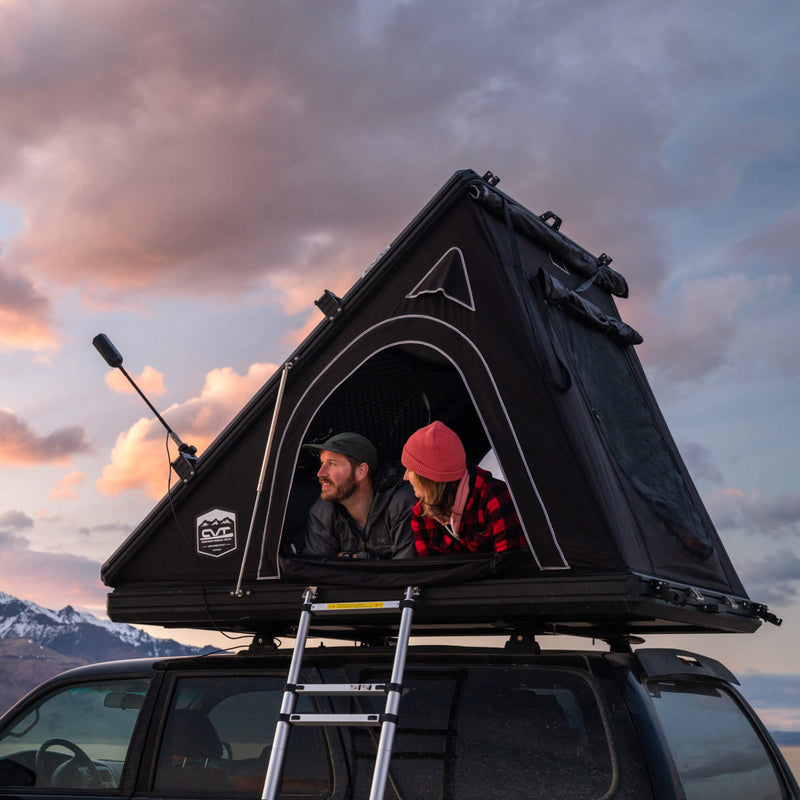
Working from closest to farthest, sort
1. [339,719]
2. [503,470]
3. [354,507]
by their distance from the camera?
[339,719], [503,470], [354,507]

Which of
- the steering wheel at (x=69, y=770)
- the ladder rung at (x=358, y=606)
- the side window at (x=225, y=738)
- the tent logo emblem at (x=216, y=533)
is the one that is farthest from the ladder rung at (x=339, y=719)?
the tent logo emblem at (x=216, y=533)

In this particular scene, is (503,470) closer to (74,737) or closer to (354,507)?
(354,507)

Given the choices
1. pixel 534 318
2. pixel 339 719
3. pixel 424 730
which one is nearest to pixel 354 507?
pixel 534 318

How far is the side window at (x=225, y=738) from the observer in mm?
4172

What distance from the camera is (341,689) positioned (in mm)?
4059

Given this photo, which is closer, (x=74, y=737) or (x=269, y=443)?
(x=74, y=737)

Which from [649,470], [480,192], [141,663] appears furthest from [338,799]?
[480,192]

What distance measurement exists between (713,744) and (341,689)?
1.48 meters

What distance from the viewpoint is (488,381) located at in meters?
4.67

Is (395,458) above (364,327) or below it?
above

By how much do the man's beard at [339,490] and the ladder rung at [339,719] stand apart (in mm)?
1639

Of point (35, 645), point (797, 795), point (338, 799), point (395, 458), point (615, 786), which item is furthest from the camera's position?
point (35, 645)

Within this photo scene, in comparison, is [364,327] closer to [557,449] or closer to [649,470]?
[557,449]

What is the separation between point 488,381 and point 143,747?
224cm
